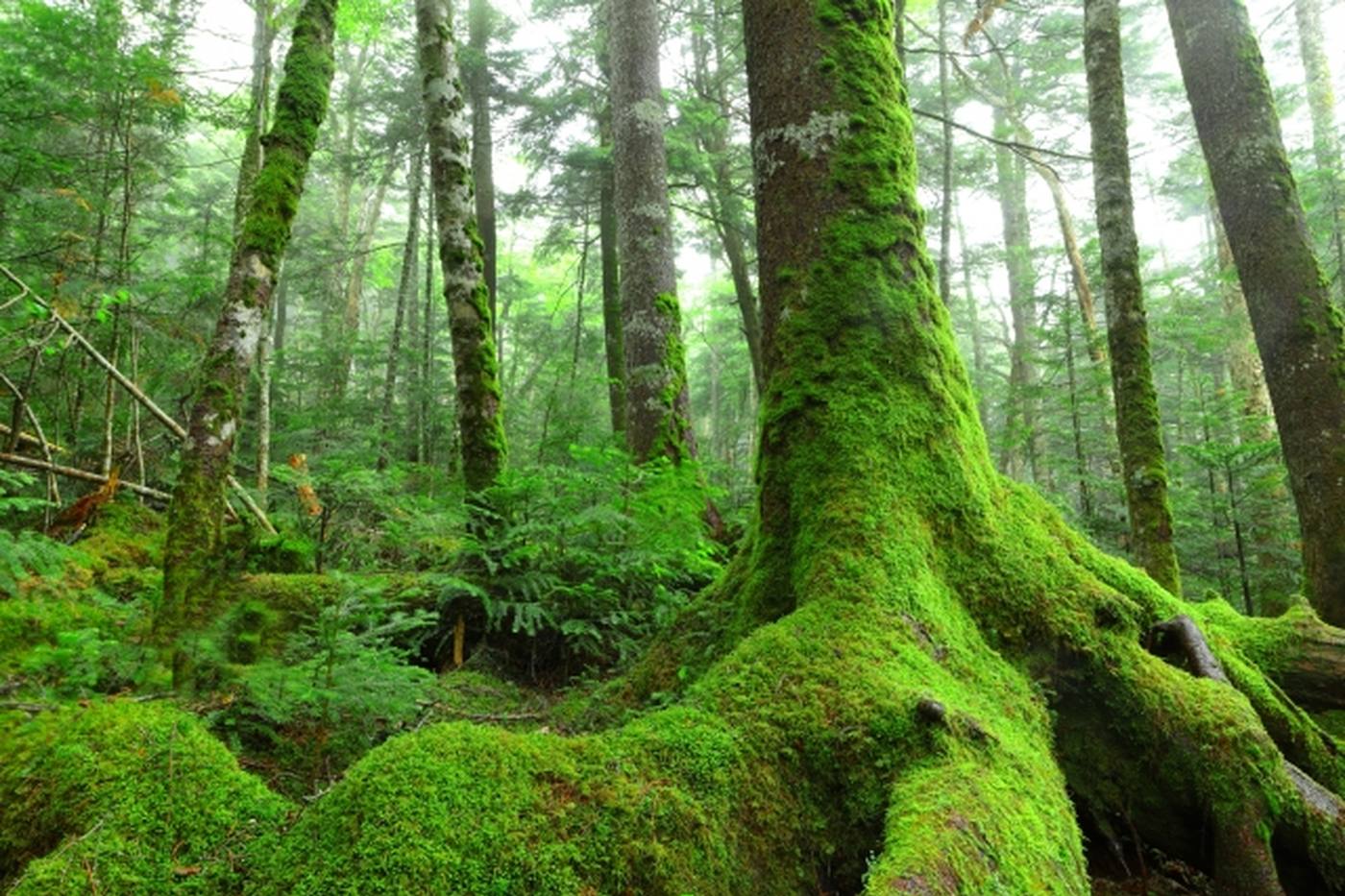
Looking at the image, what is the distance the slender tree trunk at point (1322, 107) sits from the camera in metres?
13.6

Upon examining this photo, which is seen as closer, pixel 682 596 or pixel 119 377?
pixel 682 596

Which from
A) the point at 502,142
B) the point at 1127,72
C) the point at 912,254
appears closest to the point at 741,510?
the point at 912,254

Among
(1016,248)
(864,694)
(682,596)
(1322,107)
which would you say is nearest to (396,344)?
(682,596)

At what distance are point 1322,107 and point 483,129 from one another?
19.5 m

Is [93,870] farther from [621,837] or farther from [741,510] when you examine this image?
[741,510]

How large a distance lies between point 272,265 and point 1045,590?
14.9 ft

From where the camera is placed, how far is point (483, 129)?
15.9 metres

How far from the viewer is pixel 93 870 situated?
1546 mm

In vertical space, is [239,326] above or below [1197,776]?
above

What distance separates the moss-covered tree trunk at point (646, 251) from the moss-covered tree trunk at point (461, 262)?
1798 mm

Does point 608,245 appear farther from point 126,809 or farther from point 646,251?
point 126,809

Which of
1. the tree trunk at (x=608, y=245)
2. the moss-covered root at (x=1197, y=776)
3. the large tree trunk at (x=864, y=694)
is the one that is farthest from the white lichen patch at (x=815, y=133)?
the tree trunk at (x=608, y=245)

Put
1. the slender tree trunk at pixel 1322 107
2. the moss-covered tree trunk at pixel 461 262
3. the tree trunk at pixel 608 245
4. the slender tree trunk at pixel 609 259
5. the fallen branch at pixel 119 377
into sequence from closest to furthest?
1. the fallen branch at pixel 119 377
2. the moss-covered tree trunk at pixel 461 262
3. the slender tree trunk at pixel 1322 107
4. the tree trunk at pixel 608 245
5. the slender tree trunk at pixel 609 259

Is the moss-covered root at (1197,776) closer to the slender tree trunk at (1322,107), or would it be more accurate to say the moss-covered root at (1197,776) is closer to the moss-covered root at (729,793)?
the moss-covered root at (729,793)
